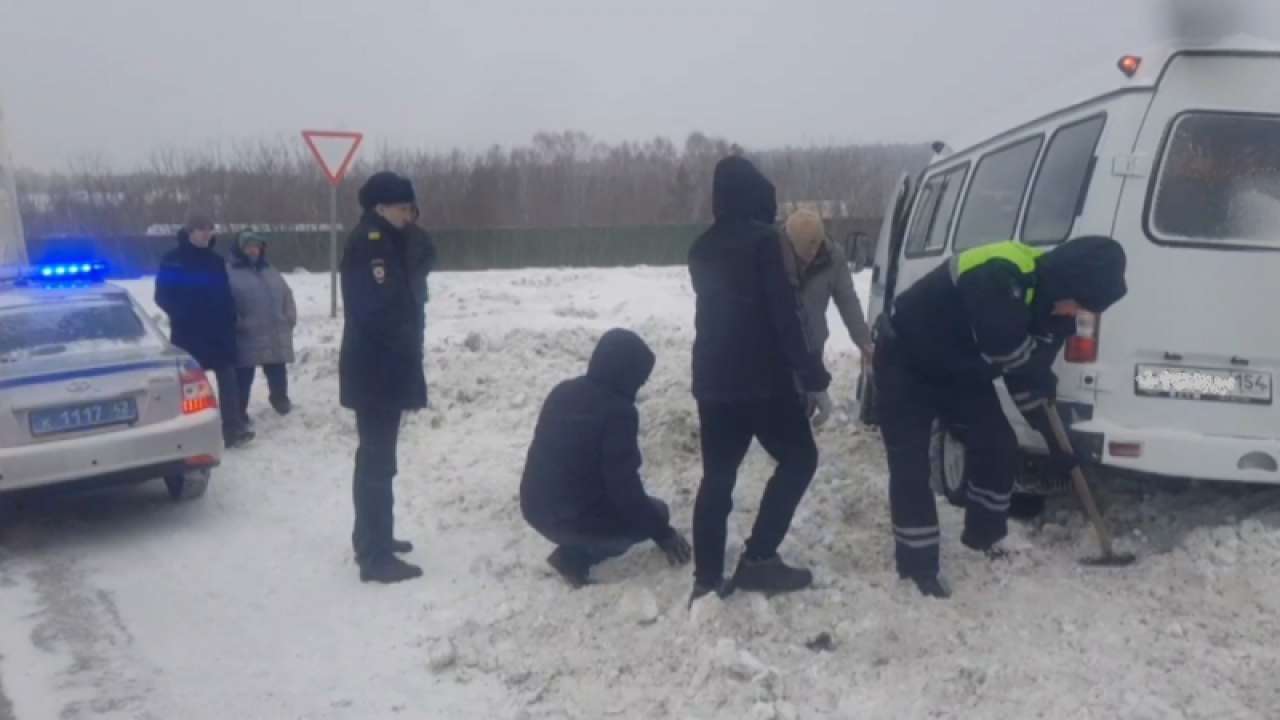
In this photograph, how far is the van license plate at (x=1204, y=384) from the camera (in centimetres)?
561

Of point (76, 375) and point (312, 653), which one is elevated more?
point (76, 375)

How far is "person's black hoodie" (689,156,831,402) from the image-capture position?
5234 mm

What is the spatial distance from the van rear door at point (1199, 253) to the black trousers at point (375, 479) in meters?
3.50

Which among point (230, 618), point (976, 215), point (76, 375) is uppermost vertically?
point (976, 215)

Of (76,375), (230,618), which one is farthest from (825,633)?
(76,375)

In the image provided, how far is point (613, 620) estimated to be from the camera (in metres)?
5.38

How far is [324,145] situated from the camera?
45.9ft

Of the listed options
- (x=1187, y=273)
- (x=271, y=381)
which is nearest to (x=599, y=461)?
(x=1187, y=273)

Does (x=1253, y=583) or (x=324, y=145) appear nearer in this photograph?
(x=1253, y=583)

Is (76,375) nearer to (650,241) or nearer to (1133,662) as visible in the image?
(1133,662)

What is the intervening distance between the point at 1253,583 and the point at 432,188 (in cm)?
3706

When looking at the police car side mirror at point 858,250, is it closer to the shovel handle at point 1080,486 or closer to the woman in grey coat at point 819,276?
the woman in grey coat at point 819,276

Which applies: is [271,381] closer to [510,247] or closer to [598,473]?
[598,473]

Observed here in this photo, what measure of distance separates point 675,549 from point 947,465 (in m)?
2.11
